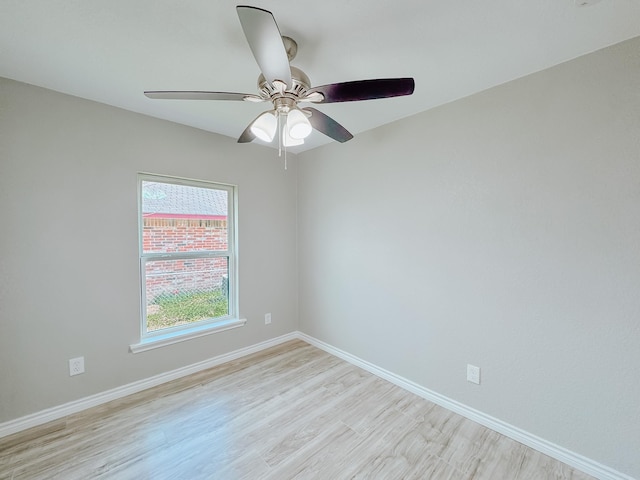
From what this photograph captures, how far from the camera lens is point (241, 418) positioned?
2.00 m

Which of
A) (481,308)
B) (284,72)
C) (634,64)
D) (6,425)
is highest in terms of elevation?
(634,64)

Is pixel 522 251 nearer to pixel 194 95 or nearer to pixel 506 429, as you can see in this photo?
pixel 506 429

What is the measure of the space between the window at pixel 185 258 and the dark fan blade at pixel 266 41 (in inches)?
70.7

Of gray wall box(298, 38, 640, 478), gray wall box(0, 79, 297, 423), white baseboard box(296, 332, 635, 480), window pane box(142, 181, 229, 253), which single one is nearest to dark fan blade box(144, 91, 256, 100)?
gray wall box(0, 79, 297, 423)

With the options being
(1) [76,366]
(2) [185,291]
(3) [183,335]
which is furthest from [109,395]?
(2) [185,291]

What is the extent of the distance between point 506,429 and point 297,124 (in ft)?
7.82

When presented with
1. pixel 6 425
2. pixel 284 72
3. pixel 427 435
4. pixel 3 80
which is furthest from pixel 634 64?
pixel 6 425

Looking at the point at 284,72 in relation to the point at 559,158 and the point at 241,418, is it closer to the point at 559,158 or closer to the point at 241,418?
the point at 559,158

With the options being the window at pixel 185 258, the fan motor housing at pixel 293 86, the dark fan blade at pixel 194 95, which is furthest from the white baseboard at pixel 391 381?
the fan motor housing at pixel 293 86

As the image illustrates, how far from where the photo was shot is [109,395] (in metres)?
2.19

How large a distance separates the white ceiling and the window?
3.09 ft

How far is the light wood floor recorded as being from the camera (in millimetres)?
1559

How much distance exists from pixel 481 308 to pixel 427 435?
0.95 m

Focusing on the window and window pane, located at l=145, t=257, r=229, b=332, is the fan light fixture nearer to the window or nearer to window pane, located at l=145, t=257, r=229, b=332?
the window
